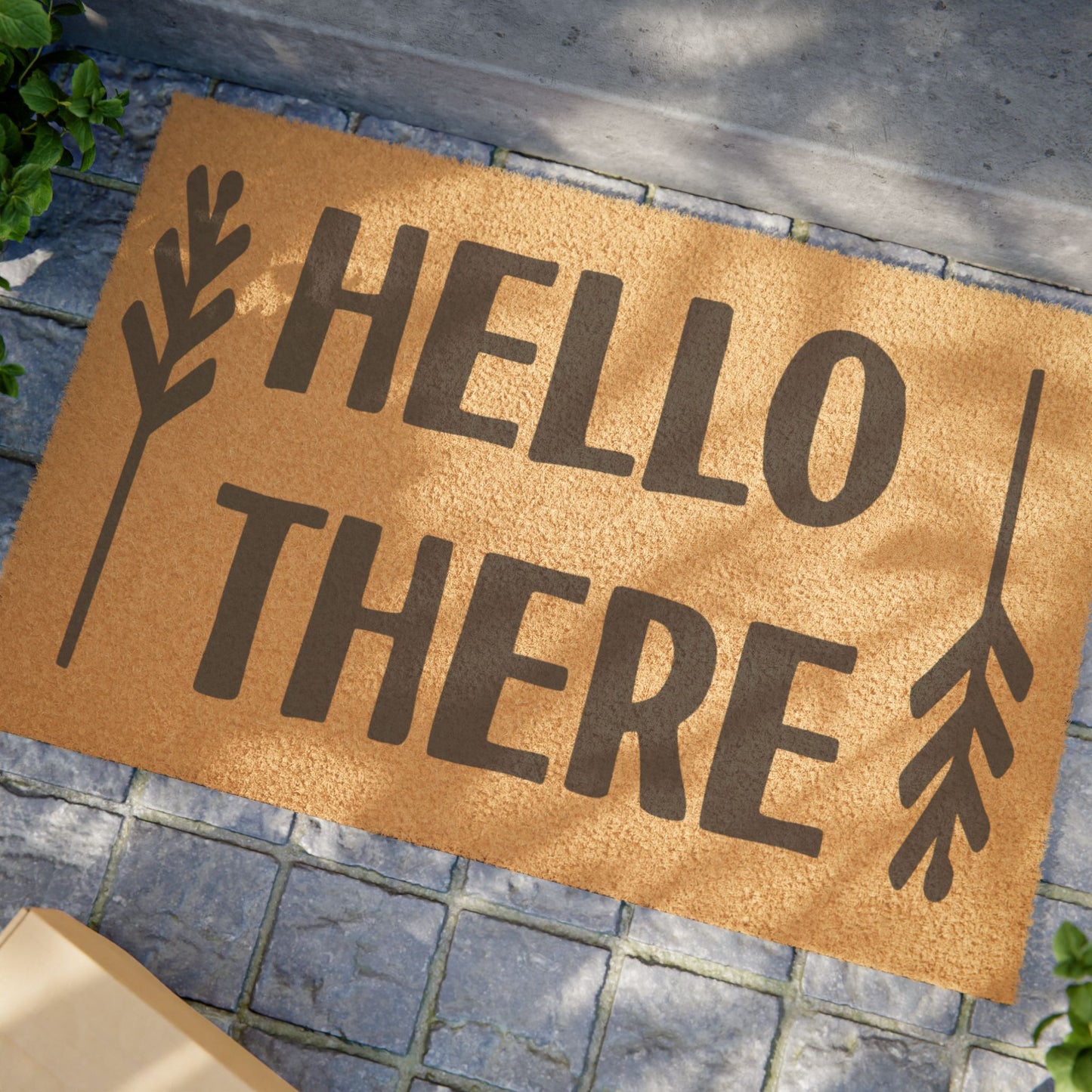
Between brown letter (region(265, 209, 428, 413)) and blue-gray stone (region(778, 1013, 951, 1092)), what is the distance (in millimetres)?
1677

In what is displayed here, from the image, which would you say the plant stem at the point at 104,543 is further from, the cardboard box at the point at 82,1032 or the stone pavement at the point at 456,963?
the cardboard box at the point at 82,1032

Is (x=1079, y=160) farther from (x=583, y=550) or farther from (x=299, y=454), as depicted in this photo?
(x=299, y=454)

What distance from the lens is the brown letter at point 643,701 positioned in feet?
6.17

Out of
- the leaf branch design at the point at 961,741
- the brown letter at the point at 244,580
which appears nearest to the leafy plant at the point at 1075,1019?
the leaf branch design at the point at 961,741

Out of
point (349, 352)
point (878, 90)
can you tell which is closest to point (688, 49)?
point (878, 90)

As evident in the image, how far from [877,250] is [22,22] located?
5.88 feet

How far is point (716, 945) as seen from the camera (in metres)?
1.86

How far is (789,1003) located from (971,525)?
1125mm

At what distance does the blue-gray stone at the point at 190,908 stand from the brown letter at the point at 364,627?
37 centimetres

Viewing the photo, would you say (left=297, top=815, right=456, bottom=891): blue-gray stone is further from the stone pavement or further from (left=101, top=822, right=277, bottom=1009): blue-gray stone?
(left=101, top=822, right=277, bottom=1009): blue-gray stone

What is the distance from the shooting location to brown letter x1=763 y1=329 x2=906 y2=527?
195cm

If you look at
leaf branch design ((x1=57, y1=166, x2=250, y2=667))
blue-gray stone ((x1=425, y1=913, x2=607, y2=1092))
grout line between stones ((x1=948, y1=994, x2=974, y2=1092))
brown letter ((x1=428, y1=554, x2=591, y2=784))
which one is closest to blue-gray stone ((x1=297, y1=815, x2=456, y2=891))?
blue-gray stone ((x1=425, y1=913, x2=607, y2=1092))

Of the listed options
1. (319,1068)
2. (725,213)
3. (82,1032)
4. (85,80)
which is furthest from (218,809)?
(725,213)

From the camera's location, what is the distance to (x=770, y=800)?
188 cm
